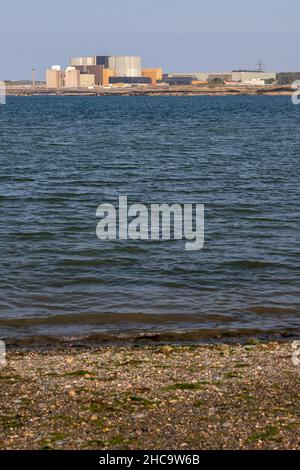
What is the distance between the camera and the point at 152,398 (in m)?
14.2

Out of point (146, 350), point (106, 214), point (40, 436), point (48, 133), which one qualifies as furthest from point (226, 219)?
point (48, 133)

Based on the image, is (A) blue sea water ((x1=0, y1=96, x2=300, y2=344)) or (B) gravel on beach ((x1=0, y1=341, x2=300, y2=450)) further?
(A) blue sea water ((x1=0, y1=96, x2=300, y2=344))

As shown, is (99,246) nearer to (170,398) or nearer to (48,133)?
(170,398)

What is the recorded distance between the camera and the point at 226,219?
3522 cm

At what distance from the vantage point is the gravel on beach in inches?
487

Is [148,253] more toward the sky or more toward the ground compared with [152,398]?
more toward the ground

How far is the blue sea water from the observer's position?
2128 centimetres

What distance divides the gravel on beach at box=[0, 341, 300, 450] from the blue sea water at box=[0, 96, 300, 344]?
2.70 metres

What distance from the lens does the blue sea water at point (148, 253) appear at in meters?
21.3

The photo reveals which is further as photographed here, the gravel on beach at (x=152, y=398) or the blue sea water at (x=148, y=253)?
the blue sea water at (x=148, y=253)

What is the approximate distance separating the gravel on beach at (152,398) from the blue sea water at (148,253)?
106 inches

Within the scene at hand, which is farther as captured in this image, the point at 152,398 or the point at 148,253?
the point at 148,253

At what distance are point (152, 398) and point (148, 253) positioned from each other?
1457 cm
